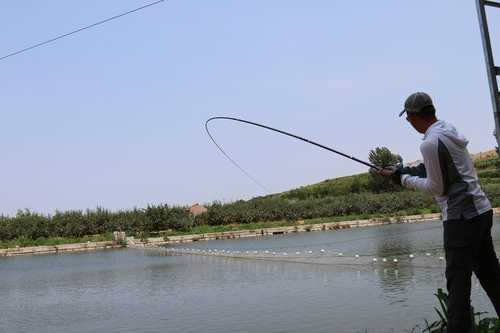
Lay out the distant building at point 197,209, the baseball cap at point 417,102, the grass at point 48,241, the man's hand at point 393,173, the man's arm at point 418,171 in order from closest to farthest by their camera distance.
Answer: the baseball cap at point 417,102, the man's arm at point 418,171, the man's hand at point 393,173, the grass at point 48,241, the distant building at point 197,209

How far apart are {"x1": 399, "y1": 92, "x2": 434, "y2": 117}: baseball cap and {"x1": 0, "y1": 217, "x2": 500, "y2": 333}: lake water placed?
378cm

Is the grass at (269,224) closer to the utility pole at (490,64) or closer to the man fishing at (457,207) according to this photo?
the utility pole at (490,64)

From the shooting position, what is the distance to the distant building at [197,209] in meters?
42.1

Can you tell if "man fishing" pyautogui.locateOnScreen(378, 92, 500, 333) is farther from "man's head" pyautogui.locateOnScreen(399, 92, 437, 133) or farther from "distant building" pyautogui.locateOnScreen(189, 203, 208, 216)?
"distant building" pyautogui.locateOnScreen(189, 203, 208, 216)

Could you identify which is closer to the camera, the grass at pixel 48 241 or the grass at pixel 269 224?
the grass at pixel 48 241

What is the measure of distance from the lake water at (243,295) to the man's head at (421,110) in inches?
147

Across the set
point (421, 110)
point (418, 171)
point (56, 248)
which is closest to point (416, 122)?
A: point (421, 110)

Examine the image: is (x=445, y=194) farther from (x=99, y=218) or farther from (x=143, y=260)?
(x=99, y=218)

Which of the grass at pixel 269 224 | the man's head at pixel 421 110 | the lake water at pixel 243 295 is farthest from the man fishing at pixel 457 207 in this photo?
the grass at pixel 269 224

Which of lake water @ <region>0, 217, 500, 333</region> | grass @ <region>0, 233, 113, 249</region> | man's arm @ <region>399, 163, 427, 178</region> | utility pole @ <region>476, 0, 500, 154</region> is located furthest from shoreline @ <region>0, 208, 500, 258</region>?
man's arm @ <region>399, 163, 427, 178</region>

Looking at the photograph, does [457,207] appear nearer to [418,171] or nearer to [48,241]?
[418,171]

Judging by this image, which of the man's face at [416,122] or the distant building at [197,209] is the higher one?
the distant building at [197,209]

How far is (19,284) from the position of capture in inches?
727

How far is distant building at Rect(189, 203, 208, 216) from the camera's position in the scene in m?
42.1
